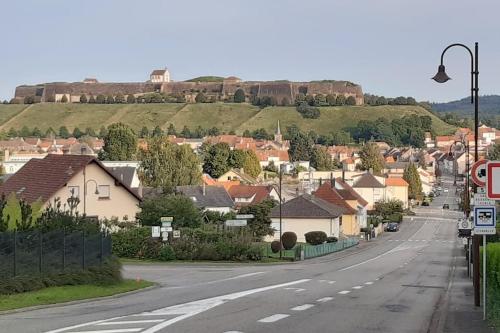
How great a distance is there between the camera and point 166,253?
54750mm

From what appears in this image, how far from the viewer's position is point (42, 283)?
25969 mm

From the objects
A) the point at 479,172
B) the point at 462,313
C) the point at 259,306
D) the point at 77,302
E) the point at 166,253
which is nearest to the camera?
the point at 479,172

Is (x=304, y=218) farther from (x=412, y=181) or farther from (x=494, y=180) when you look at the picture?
(x=412, y=181)

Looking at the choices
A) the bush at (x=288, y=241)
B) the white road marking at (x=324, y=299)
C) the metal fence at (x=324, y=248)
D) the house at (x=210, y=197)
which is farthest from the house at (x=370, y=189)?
the white road marking at (x=324, y=299)

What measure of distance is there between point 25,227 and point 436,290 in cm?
1544

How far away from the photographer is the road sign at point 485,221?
19.7 m

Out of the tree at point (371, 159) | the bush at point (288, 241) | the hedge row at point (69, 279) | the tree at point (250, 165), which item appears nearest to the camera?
the hedge row at point (69, 279)

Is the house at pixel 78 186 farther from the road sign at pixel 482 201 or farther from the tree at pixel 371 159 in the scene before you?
the tree at pixel 371 159

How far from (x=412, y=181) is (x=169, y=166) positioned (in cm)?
6991

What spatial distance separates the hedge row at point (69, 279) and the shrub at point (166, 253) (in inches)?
915

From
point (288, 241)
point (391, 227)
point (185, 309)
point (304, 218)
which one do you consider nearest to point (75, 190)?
point (288, 241)

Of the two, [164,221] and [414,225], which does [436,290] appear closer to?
[164,221]

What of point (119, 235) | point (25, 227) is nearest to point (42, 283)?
point (25, 227)

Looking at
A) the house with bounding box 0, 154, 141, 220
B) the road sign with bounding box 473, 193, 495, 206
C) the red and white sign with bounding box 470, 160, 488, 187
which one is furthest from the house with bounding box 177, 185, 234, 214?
the red and white sign with bounding box 470, 160, 488, 187
